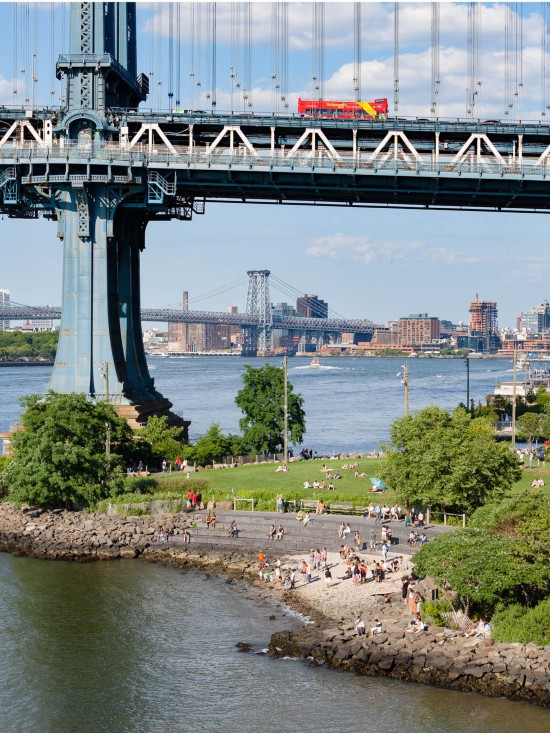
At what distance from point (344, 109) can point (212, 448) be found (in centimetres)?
2319

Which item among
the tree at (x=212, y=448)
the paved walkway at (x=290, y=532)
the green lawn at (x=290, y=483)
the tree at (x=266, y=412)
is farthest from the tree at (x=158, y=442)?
the paved walkway at (x=290, y=532)

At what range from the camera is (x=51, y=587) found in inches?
1750

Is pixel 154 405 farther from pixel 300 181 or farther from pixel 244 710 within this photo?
pixel 244 710

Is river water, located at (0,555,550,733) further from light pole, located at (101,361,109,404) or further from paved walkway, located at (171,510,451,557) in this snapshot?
light pole, located at (101,361,109,404)

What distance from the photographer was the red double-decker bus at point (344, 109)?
67.9 metres

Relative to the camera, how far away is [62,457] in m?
52.0

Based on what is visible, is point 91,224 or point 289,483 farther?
point 91,224

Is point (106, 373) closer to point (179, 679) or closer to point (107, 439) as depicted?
point (107, 439)

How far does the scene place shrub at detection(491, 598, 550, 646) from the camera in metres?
33.5

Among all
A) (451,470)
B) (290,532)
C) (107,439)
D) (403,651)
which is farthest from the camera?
(107,439)

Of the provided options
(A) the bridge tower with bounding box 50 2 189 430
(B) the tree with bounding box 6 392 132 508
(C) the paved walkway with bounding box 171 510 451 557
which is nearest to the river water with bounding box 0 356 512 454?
(A) the bridge tower with bounding box 50 2 189 430

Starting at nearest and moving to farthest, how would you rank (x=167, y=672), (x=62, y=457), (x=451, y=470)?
(x=167, y=672), (x=451, y=470), (x=62, y=457)

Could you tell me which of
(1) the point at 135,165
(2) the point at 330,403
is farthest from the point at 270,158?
(2) the point at 330,403

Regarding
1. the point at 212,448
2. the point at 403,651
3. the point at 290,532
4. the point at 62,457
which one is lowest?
the point at 403,651
